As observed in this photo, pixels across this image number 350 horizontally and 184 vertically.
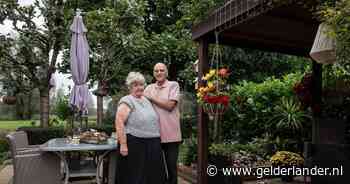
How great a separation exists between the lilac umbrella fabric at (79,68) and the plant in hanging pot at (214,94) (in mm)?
1577

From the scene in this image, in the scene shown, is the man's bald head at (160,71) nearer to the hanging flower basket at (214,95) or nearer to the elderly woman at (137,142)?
the elderly woman at (137,142)

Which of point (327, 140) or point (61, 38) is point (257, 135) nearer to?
point (327, 140)

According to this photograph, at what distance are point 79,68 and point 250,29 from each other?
223cm

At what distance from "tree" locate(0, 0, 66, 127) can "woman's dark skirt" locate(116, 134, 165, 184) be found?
5.62 metres

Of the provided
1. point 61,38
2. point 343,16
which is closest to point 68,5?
point 61,38

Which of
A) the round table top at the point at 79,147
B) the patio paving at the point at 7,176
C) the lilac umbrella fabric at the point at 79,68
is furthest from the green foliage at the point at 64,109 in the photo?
the round table top at the point at 79,147

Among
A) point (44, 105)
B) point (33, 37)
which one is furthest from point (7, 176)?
point (33, 37)

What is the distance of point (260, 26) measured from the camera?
12.0 ft

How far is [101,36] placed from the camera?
27.2 ft

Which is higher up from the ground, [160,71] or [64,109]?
[160,71]

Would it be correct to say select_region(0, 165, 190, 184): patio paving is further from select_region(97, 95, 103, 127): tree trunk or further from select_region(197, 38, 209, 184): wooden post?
select_region(97, 95, 103, 127): tree trunk

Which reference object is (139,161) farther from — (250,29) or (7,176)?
(7,176)

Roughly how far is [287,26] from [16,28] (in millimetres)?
6644

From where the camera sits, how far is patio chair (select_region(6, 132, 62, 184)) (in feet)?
11.0
